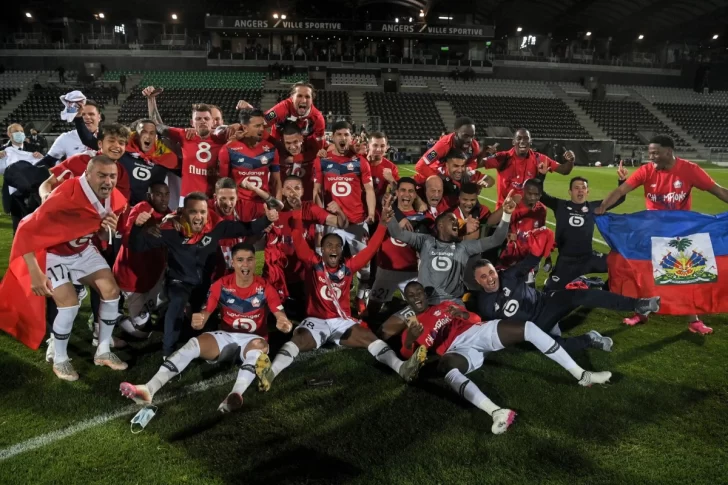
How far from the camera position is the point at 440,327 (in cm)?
472

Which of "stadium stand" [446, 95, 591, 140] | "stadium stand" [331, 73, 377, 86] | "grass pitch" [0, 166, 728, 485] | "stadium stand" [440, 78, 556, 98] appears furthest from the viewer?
"stadium stand" [440, 78, 556, 98]

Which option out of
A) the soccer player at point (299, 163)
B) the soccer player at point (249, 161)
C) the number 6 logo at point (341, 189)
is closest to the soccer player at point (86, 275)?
the soccer player at point (249, 161)

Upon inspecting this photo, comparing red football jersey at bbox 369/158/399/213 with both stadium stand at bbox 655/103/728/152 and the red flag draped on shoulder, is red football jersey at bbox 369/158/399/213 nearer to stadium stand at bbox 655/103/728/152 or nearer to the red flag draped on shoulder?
the red flag draped on shoulder

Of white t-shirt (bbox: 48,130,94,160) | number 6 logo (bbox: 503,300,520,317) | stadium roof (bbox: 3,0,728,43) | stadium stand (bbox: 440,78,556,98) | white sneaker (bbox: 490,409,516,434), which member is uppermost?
stadium roof (bbox: 3,0,728,43)

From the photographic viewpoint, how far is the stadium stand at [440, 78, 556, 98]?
136ft

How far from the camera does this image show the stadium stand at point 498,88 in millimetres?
41375

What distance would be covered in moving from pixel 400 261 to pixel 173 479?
3.69m

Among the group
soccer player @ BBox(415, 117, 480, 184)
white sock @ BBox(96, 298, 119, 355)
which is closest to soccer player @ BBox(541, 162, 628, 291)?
soccer player @ BBox(415, 117, 480, 184)

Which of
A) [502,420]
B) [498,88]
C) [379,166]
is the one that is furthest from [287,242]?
[498,88]

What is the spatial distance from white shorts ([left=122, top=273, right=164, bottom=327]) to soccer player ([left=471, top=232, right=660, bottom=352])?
3.56m

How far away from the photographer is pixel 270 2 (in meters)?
40.6

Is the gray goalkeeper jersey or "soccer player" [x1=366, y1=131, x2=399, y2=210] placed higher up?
"soccer player" [x1=366, y1=131, x2=399, y2=210]

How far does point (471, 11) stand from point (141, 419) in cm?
4734

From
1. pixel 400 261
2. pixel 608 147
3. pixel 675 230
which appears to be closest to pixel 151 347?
pixel 400 261
